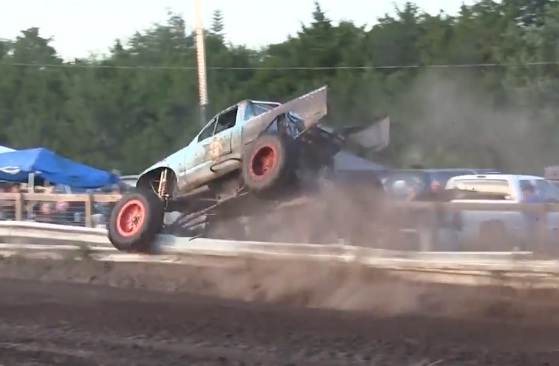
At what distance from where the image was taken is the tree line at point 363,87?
34812 mm

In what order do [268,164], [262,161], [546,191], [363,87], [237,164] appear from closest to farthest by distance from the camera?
[268,164]
[262,161]
[237,164]
[546,191]
[363,87]

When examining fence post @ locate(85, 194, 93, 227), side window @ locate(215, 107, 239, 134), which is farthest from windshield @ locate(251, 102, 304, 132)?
fence post @ locate(85, 194, 93, 227)

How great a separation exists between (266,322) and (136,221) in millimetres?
5036

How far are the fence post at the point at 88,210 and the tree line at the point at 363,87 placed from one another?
16752 millimetres

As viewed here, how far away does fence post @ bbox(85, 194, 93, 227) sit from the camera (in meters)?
16.9

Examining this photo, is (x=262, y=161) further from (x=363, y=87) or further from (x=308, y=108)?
(x=363, y=87)

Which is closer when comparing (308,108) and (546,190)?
(308,108)

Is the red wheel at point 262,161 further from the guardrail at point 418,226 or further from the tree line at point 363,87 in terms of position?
the tree line at point 363,87

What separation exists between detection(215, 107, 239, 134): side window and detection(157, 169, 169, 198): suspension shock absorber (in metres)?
1.29

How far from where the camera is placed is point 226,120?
47.8ft

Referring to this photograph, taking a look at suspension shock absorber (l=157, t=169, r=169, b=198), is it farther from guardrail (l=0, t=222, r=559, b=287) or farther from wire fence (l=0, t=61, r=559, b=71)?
wire fence (l=0, t=61, r=559, b=71)

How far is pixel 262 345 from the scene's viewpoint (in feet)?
28.3

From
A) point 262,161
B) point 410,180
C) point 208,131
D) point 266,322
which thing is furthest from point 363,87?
point 266,322

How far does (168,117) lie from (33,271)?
36047mm
